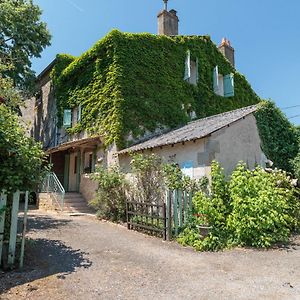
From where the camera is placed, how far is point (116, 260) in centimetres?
672

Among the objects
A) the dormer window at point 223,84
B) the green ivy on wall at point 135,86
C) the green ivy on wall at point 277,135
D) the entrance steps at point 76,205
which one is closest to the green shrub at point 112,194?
the entrance steps at point 76,205

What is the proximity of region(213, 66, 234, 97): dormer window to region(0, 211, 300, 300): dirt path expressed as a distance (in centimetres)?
1320

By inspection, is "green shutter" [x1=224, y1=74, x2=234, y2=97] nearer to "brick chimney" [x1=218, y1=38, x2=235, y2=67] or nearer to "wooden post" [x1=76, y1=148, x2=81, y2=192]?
"brick chimney" [x1=218, y1=38, x2=235, y2=67]

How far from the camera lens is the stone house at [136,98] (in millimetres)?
15508

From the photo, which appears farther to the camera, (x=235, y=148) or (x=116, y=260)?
(x=235, y=148)

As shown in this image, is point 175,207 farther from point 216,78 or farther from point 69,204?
point 216,78

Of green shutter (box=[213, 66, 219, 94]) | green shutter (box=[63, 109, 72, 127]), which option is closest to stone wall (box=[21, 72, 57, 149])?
green shutter (box=[63, 109, 72, 127])

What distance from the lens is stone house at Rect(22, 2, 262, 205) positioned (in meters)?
15.5

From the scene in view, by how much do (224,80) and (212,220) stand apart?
14035mm

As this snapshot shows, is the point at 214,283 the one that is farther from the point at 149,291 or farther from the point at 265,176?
→ the point at 265,176

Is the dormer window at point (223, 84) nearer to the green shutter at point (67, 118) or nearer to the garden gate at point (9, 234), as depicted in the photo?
the green shutter at point (67, 118)

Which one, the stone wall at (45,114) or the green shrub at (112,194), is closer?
the green shrub at (112,194)

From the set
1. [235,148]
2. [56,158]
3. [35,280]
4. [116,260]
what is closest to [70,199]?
[56,158]

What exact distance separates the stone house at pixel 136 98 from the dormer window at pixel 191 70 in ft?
0.20
